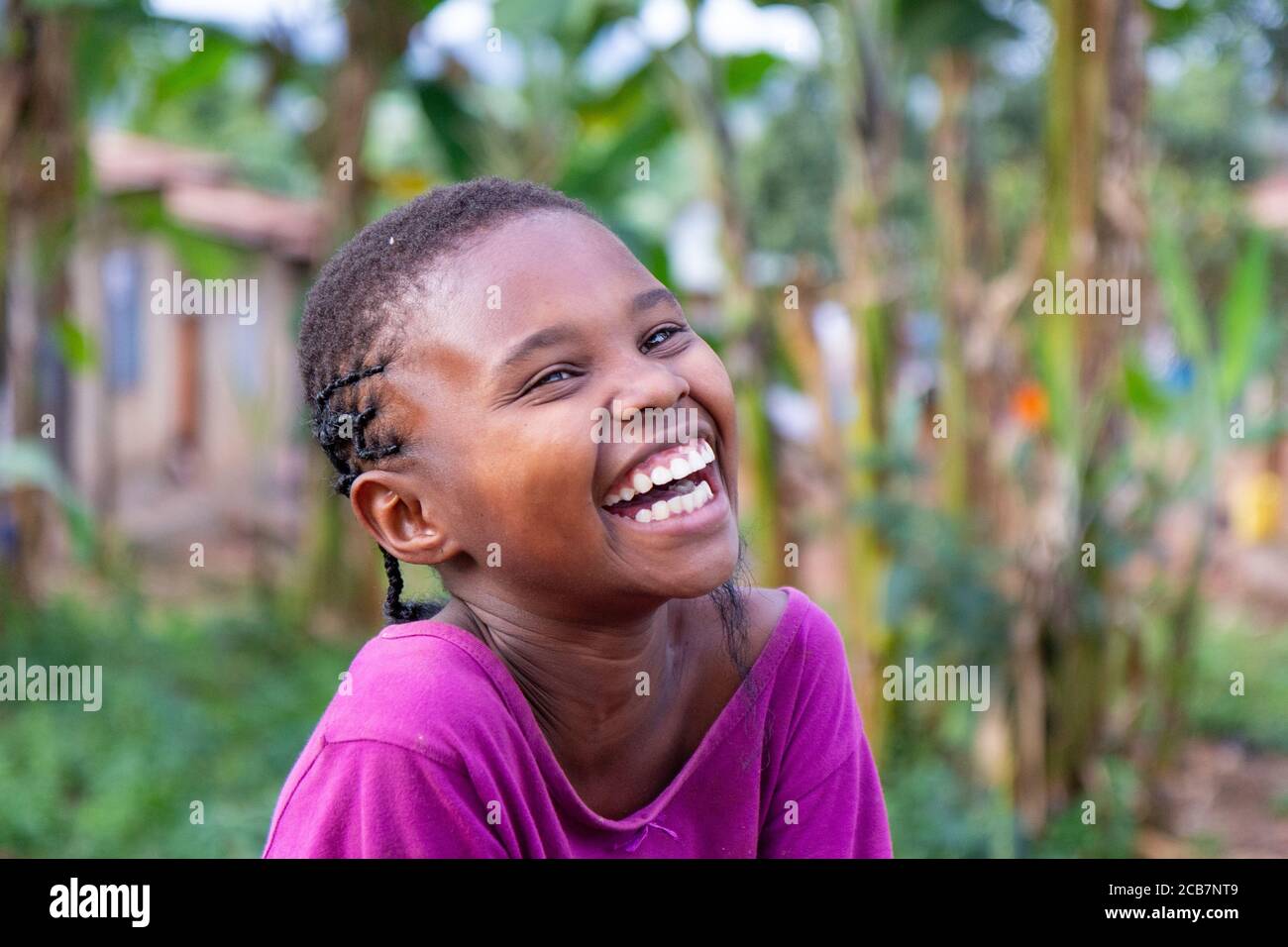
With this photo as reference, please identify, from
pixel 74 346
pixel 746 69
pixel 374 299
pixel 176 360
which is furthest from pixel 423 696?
pixel 176 360

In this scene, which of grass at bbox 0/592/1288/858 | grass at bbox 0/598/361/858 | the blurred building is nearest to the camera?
grass at bbox 0/592/1288/858

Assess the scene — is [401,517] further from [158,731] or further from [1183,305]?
[158,731]

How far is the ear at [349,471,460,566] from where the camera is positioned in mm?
1138

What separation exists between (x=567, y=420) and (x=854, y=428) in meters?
3.03

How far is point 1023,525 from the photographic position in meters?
3.65

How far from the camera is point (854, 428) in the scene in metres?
4.00

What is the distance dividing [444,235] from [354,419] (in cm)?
18

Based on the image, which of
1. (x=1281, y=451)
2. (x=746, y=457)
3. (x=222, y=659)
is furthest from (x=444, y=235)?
(x=1281, y=451)

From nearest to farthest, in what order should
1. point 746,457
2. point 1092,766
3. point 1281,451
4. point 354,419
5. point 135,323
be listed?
point 354,419, point 1092,766, point 746,457, point 1281,451, point 135,323

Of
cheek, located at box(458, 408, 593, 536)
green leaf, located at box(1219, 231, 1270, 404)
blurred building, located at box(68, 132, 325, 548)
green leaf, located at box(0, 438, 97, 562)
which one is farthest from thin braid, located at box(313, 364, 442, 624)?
blurred building, located at box(68, 132, 325, 548)

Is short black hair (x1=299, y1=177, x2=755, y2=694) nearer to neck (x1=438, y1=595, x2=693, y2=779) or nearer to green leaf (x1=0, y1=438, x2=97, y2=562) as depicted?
neck (x1=438, y1=595, x2=693, y2=779)

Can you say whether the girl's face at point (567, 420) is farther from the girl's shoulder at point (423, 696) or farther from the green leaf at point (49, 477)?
the green leaf at point (49, 477)
